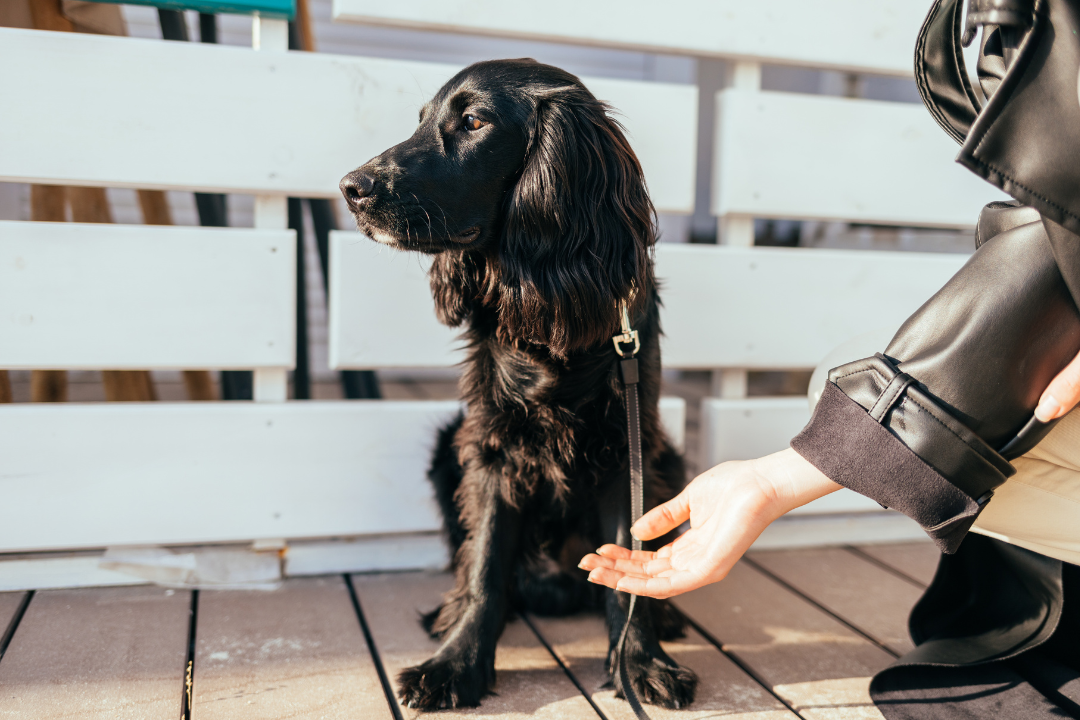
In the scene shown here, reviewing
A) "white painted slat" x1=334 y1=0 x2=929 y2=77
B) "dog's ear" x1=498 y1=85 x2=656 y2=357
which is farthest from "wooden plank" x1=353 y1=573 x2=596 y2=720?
"white painted slat" x1=334 y1=0 x2=929 y2=77

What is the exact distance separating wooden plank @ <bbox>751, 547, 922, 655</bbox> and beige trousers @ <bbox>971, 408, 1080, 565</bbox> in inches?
20.0

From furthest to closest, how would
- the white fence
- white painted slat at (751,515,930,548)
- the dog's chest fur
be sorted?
white painted slat at (751,515,930,548), the white fence, the dog's chest fur

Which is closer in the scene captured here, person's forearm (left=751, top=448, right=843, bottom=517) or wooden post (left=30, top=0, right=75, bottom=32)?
person's forearm (left=751, top=448, right=843, bottom=517)

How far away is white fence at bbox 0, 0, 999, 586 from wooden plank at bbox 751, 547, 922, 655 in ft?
0.59

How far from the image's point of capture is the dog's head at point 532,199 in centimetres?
121

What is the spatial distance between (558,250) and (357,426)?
78cm

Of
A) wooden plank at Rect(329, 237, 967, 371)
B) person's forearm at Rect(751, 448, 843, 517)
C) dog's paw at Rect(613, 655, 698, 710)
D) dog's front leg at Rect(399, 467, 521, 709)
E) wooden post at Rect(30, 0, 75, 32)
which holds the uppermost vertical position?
wooden post at Rect(30, 0, 75, 32)

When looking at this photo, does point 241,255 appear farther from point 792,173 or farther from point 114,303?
point 792,173

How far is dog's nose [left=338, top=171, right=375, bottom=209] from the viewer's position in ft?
3.80

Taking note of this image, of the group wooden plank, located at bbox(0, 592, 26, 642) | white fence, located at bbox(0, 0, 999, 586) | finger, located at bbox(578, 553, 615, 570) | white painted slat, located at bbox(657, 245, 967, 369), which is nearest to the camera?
finger, located at bbox(578, 553, 615, 570)

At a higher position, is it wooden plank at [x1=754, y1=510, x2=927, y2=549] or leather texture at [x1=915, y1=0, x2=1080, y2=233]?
leather texture at [x1=915, y1=0, x2=1080, y2=233]

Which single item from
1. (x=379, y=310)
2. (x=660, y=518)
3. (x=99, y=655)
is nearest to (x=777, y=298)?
(x=379, y=310)

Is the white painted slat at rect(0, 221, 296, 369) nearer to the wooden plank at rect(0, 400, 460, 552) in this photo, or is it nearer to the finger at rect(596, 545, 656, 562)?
the wooden plank at rect(0, 400, 460, 552)

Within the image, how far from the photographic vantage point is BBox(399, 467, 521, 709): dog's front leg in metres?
1.23
